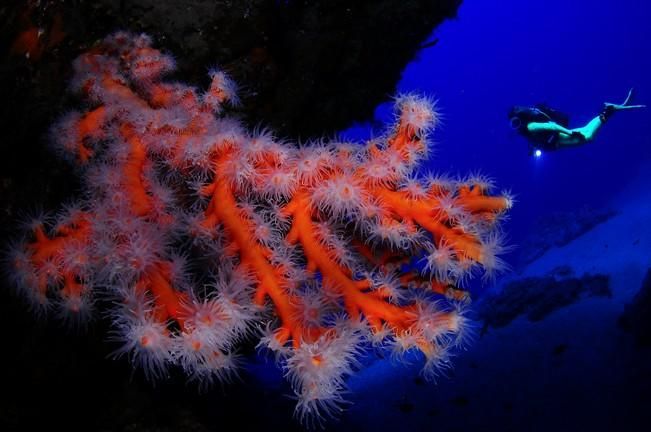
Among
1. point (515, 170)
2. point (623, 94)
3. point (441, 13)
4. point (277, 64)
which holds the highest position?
point (623, 94)

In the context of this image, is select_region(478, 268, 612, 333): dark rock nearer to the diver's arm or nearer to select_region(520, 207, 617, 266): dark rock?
the diver's arm

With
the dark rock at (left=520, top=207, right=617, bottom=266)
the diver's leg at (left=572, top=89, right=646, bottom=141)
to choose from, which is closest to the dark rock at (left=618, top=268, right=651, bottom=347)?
the diver's leg at (left=572, top=89, right=646, bottom=141)

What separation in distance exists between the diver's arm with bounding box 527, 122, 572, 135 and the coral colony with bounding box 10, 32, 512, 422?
5.87m

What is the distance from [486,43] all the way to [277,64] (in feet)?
435

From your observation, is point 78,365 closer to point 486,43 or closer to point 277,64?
point 277,64

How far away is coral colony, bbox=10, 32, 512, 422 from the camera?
1.92 meters

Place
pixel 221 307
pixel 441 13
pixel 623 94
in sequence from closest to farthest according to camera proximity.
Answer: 1. pixel 221 307
2. pixel 441 13
3. pixel 623 94

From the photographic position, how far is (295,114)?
428 centimetres

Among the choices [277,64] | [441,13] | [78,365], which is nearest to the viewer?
[78,365]

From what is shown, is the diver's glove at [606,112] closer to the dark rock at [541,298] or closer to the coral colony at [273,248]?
the dark rock at [541,298]

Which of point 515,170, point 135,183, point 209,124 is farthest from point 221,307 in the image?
point 515,170

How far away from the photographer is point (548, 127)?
7352mm

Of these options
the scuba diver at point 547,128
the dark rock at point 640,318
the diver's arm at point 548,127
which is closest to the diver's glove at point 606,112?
the scuba diver at point 547,128

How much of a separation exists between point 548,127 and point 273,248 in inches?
272
